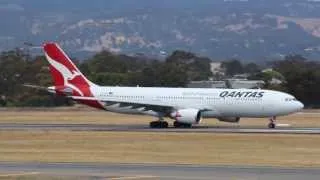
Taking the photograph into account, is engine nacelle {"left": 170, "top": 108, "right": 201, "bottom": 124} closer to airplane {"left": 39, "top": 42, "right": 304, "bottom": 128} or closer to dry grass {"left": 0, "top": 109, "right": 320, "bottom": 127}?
airplane {"left": 39, "top": 42, "right": 304, "bottom": 128}

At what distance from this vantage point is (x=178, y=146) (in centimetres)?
4725

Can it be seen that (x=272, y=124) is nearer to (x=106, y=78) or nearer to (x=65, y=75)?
(x=65, y=75)

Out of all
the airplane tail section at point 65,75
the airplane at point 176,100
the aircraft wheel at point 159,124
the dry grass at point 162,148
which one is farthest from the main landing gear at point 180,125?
the dry grass at point 162,148

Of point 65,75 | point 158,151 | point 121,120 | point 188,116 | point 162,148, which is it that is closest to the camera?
point 158,151

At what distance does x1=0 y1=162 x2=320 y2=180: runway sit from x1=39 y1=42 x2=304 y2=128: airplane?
3425 centimetres

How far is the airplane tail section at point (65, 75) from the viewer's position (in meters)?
73.5

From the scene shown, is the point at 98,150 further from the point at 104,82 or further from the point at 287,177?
the point at 104,82

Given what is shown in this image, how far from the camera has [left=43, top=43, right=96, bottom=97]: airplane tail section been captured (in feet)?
241

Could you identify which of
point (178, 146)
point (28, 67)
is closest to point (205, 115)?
point (178, 146)

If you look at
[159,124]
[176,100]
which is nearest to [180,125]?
[159,124]

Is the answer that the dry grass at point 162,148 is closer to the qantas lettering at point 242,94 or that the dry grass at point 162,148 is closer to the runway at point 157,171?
the runway at point 157,171

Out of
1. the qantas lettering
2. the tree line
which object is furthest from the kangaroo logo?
the tree line

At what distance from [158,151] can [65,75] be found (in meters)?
31.9

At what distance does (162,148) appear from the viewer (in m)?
45.6
